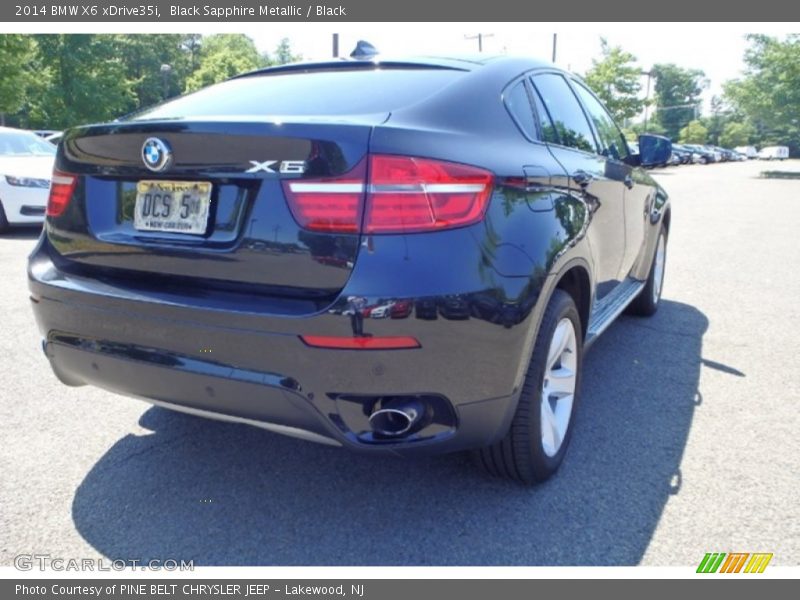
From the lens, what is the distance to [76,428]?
10.0 feet

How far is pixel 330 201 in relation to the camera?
1.93 meters

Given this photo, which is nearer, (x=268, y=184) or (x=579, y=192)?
(x=268, y=184)

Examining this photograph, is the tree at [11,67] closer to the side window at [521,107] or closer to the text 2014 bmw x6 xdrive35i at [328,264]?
the text 2014 bmw x6 xdrive35i at [328,264]

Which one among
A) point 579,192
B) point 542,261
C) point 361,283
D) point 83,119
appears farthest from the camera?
point 83,119

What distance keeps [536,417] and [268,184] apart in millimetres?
1266

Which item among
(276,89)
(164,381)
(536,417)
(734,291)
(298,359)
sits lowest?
(734,291)

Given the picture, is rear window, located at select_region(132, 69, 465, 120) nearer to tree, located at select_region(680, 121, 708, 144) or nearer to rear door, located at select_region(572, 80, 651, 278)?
rear door, located at select_region(572, 80, 651, 278)

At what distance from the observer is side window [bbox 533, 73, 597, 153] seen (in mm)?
2961

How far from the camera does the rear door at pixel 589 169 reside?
288cm

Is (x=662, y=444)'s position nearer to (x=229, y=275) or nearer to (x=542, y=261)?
Result: (x=542, y=261)

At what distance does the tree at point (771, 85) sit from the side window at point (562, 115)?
3611 cm

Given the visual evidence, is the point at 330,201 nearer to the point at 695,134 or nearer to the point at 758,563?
the point at 758,563

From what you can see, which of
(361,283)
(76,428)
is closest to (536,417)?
(361,283)

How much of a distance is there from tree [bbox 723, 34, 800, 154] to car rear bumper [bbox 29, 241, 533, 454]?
3796 cm
